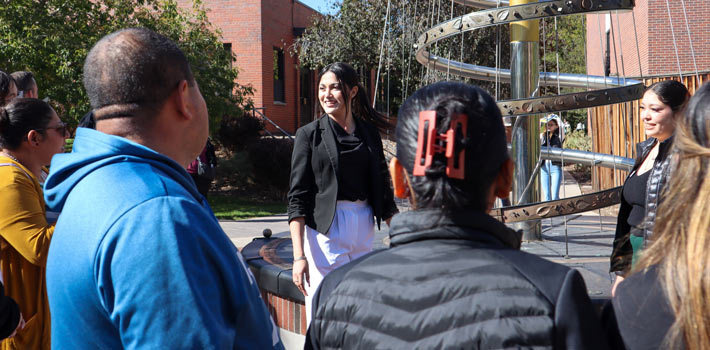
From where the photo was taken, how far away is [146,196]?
142 centimetres

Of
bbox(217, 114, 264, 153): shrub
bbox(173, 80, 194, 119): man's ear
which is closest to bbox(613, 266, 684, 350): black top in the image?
bbox(173, 80, 194, 119): man's ear

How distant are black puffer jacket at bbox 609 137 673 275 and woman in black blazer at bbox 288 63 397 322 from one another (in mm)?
1300

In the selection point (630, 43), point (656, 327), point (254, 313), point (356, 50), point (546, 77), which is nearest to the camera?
point (656, 327)

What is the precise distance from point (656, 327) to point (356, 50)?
74.6 feet

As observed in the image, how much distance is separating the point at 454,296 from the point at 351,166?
7.93ft

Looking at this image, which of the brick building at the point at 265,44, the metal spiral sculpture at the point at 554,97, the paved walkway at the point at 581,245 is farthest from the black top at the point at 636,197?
the brick building at the point at 265,44

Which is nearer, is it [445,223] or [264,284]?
[445,223]

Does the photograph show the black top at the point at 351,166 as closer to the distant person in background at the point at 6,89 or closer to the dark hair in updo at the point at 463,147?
the distant person in background at the point at 6,89

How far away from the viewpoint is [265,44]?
25.4m

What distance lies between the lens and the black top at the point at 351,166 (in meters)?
3.82

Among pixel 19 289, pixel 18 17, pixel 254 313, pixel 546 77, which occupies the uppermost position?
pixel 18 17

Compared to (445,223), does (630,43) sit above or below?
above

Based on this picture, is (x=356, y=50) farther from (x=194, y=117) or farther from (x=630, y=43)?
(x=194, y=117)

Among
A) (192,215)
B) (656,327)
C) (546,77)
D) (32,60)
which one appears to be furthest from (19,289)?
(32,60)
